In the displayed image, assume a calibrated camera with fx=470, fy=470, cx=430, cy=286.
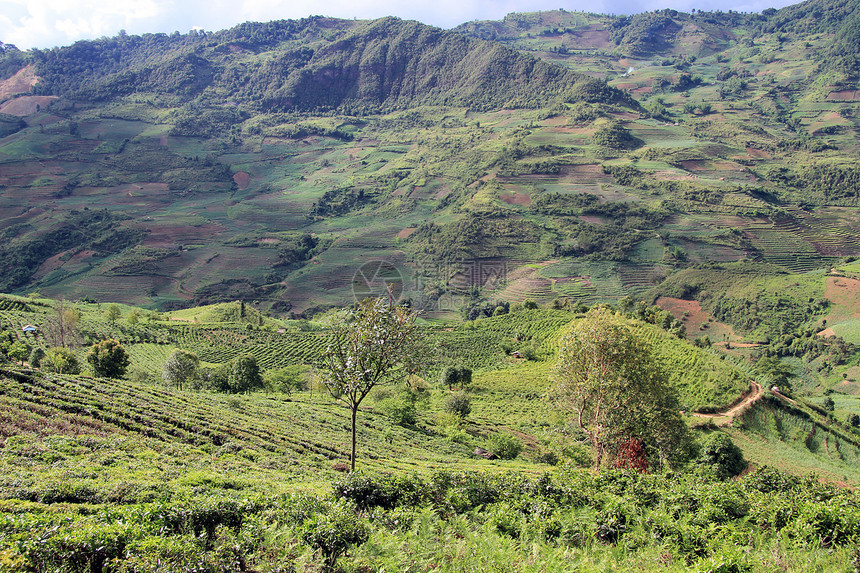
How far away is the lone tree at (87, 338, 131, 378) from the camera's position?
38.2 meters

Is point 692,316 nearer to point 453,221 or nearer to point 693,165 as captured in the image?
point 453,221

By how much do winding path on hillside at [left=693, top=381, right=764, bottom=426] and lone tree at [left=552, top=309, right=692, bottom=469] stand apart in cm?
2008

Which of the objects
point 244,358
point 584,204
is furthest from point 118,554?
point 584,204

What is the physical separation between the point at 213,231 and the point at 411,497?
549ft

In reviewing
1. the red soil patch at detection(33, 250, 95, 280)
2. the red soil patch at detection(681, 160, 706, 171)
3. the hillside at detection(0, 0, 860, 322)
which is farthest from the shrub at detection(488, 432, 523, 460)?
the red soil patch at detection(681, 160, 706, 171)

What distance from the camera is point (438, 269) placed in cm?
13175

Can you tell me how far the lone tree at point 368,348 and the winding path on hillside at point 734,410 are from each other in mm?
33990

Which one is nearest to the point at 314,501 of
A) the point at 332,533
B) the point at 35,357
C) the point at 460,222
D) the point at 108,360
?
the point at 332,533

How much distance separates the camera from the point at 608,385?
1933cm

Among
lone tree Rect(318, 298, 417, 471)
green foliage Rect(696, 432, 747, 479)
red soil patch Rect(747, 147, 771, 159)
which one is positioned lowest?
green foliage Rect(696, 432, 747, 479)

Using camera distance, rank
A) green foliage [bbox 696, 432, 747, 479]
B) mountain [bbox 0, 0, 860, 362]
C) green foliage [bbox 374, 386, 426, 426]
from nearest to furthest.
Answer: green foliage [bbox 696, 432, 747, 479]
green foliage [bbox 374, 386, 426, 426]
mountain [bbox 0, 0, 860, 362]

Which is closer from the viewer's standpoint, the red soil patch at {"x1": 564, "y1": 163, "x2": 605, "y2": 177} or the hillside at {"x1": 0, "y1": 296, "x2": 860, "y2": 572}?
the hillside at {"x1": 0, "y1": 296, "x2": 860, "y2": 572}

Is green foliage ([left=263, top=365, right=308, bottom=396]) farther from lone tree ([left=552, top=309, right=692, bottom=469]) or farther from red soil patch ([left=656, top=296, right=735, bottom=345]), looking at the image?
red soil patch ([left=656, top=296, right=735, bottom=345])

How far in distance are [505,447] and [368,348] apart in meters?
17.9
